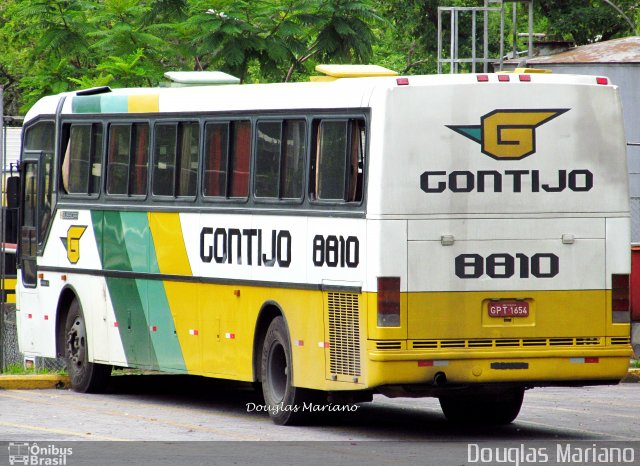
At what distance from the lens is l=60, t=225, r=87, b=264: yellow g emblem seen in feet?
57.3

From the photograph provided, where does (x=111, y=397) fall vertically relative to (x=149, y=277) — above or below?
below

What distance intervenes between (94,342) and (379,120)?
19.2ft

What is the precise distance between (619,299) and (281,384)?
3.12m

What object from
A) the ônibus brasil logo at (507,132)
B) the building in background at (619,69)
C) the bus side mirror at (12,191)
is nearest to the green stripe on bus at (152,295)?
the bus side mirror at (12,191)

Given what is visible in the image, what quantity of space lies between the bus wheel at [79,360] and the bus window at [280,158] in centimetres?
394

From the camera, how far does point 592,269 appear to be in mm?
13023

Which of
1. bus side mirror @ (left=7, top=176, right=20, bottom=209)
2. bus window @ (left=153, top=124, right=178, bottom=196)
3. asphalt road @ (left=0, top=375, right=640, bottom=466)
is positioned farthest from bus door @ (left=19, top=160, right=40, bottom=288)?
bus window @ (left=153, top=124, right=178, bottom=196)

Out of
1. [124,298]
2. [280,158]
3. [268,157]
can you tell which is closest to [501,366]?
[280,158]

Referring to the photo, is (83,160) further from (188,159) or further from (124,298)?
(188,159)

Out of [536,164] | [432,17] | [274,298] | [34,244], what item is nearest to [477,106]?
[536,164]

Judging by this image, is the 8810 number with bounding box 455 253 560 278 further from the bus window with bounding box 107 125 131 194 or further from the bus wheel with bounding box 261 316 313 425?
the bus window with bounding box 107 125 131 194

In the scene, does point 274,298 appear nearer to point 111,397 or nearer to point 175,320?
point 175,320

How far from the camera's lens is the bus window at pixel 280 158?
13.8 meters

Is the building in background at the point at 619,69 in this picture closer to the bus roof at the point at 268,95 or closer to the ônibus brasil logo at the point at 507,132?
the bus roof at the point at 268,95
